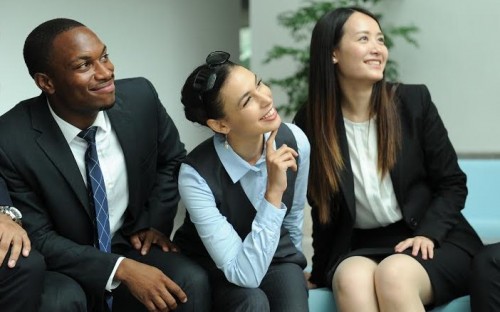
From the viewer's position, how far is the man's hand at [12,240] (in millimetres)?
2243

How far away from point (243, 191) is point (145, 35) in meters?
3.34

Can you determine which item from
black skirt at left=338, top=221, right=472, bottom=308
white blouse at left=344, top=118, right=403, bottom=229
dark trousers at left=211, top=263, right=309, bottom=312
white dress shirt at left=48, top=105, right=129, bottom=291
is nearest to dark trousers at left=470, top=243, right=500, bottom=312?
black skirt at left=338, top=221, right=472, bottom=308

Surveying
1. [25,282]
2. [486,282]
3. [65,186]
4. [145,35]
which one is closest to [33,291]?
[25,282]

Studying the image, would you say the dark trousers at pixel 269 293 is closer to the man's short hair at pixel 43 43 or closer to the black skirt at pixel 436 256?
the black skirt at pixel 436 256

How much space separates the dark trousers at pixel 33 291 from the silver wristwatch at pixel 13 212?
0.15 meters

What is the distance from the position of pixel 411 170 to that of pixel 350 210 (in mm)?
260

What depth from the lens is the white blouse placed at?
2738 millimetres

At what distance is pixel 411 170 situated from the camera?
275 centimetres

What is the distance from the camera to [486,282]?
2.38 m

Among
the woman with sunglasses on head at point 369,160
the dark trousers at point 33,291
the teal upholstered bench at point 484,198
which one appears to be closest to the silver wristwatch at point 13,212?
the dark trousers at point 33,291

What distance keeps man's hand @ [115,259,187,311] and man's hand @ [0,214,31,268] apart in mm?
302

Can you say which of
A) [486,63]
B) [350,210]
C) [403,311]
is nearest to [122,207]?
[350,210]

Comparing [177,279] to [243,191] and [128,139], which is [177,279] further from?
[128,139]

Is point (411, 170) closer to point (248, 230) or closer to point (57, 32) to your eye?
point (248, 230)
